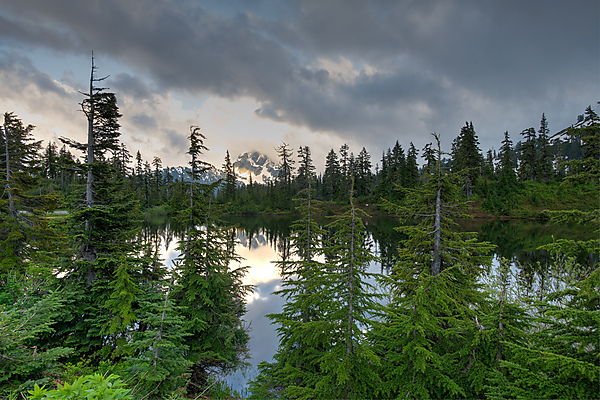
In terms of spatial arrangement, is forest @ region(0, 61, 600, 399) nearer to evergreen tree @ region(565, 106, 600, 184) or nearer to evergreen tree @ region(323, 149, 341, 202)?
evergreen tree @ region(565, 106, 600, 184)

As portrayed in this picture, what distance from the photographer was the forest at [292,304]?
3.50 metres

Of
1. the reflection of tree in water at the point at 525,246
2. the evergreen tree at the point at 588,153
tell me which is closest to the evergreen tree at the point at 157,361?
the evergreen tree at the point at 588,153

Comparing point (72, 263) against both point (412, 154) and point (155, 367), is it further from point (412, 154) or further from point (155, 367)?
point (412, 154)

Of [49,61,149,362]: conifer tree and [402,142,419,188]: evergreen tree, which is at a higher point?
[402,142,419,188]: evergreen tree

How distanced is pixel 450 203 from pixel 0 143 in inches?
921

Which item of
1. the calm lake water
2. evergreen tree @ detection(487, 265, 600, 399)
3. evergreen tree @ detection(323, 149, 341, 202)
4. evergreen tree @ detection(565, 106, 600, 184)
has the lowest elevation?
the calm lake water

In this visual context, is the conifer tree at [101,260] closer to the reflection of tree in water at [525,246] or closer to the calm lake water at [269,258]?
the calm lake water at [269,258]

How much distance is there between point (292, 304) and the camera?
7.80m

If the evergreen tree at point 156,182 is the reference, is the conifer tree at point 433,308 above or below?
below

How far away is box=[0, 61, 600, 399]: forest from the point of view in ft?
11.5

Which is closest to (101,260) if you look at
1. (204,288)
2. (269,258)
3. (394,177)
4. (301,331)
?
(204,288)

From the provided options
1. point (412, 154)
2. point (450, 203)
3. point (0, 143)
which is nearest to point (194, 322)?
point (450, 203)

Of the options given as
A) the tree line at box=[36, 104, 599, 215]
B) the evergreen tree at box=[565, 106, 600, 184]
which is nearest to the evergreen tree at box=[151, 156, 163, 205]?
the tree line at box=[36, 104, 599, 215]

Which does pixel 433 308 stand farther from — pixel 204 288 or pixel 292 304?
pixel 204 288
